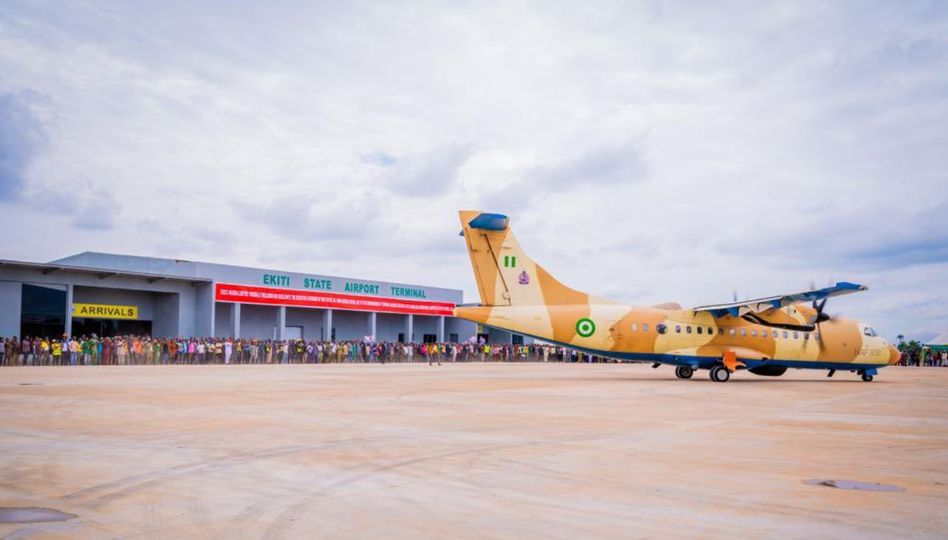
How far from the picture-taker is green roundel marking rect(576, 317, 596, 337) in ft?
96.4

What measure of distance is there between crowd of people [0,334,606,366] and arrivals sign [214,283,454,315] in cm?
530

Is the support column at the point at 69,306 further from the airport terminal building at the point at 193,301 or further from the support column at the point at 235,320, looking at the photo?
the support column at the point at 235,320

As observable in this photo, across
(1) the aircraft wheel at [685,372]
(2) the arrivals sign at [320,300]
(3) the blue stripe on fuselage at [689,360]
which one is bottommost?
(1) the aircraft wheel at [685,372]

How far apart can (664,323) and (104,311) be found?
40894 mm

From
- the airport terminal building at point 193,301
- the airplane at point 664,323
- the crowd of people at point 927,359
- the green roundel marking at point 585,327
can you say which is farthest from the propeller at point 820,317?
the crowd of people at point 927,359

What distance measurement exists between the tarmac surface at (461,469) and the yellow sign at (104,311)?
38.2 metres

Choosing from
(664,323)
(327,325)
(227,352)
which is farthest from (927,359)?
(227,352)

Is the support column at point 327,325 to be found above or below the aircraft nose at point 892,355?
above

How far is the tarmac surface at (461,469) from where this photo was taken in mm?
6500

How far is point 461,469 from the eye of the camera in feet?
30.0

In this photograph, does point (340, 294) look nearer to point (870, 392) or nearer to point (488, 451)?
point (870, 392)

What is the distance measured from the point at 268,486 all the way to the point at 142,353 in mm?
42643

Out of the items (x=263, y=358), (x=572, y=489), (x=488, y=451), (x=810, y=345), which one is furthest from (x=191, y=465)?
(x=263, y=358)

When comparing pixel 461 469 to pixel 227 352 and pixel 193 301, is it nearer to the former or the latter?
pixel 227 352
